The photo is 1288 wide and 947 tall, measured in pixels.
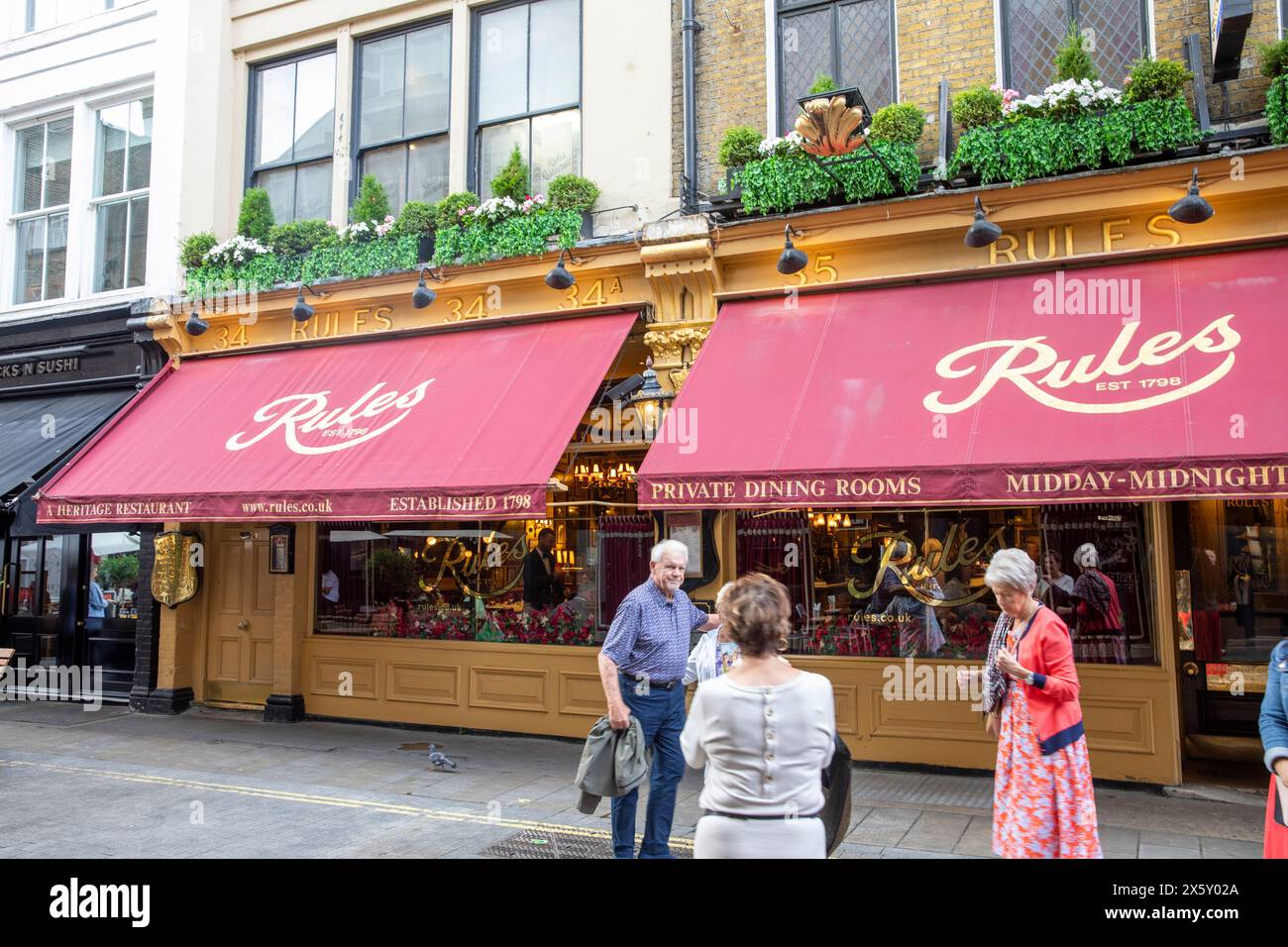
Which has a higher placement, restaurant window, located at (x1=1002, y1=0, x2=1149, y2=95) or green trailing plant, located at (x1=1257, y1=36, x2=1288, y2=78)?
restaurant window, located at (x1=1002, y1=0, x2=1149, y2=95)

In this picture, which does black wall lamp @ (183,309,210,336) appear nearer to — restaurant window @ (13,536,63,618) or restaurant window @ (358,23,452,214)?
restaurant window @ (358,23,452,214)

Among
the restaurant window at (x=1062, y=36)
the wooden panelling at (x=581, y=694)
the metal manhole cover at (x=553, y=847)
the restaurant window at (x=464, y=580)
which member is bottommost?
the metal manhole cover at (x=553, y=847)

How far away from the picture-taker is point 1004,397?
24.4 feet

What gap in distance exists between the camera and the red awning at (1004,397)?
663 cm

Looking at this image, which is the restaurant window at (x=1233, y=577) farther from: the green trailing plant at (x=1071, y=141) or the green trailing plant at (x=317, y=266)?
the green trailing plant at (x=317, y=266)

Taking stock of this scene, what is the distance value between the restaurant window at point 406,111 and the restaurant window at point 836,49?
4157 mm

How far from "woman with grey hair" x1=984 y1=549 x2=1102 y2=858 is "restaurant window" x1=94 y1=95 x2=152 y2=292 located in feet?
41.1

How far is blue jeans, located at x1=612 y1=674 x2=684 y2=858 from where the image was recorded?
18.3 feet

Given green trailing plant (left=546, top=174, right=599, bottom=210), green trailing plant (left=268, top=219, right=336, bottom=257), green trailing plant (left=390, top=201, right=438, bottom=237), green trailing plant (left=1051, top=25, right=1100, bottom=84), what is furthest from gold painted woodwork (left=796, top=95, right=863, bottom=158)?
green trailing plant (left=268, top=219, right=336, bottom=257)

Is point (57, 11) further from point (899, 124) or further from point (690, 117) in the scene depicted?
point (899, 124)

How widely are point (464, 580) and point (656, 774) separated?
18.8 ft

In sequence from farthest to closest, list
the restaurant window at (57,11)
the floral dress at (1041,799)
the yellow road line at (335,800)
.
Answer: the restaurant window at (57,11) < the yellow road line at (335,800) < the floral dress at (1041,799)

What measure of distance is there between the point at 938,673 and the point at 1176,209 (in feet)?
13.9

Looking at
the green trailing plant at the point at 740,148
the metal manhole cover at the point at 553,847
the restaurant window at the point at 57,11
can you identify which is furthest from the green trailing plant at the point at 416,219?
the restaurant window at the point at 57,11
